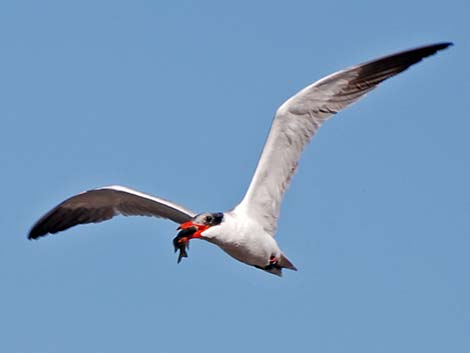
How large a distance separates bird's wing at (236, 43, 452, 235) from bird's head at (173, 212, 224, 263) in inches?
35.7

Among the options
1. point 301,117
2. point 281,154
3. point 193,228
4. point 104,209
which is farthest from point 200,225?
point 104,209

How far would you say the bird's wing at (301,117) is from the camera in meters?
17.9

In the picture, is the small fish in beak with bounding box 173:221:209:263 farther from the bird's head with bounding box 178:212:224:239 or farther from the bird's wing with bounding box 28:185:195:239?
the bird's wing with bounding box 28:185:195:239

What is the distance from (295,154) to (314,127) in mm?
465

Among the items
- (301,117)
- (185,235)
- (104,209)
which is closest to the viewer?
(185,235)

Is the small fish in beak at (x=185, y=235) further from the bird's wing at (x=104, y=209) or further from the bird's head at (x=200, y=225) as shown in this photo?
the bird's wing at (x=104, y=209)

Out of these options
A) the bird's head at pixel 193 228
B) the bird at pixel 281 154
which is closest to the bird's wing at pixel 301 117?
the bird at pixel 281 154

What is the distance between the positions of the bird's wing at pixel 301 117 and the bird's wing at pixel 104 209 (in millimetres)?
1081

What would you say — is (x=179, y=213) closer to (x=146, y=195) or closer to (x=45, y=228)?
(x=146, y=195)

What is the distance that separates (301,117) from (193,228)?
7.52 ft

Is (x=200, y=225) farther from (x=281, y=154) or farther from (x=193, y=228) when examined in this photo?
(x=281, y=154)

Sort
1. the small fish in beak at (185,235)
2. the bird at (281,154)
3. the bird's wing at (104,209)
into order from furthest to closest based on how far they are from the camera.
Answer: the bird's wing at (104,209) < the bird at (281,154) < the small fish in beak at (185,235)

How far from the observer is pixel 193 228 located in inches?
672

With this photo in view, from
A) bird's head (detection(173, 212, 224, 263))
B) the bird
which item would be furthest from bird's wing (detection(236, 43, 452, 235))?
bird's head (detection(173, 212, 224, 263))
